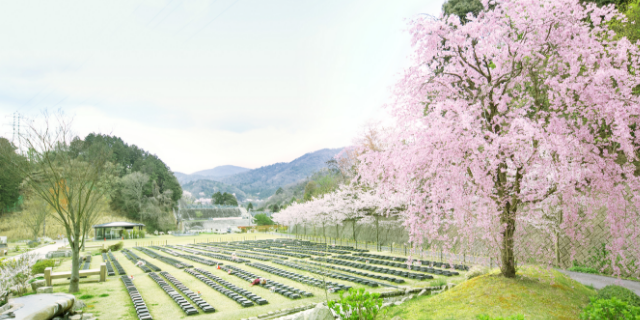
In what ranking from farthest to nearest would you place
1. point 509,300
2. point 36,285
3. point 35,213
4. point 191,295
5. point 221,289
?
point 35,213
point 221,289
point 36,285
point 191,295
point 509,300

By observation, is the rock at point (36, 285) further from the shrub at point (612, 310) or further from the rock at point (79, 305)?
the shrub at point (612, 310)

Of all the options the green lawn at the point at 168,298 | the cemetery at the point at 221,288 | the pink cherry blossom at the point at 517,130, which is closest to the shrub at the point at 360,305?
the cemetery at the point at 221,288

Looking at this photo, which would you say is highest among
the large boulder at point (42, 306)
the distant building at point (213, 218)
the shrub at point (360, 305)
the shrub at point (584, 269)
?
the shrub at point (360, 305)

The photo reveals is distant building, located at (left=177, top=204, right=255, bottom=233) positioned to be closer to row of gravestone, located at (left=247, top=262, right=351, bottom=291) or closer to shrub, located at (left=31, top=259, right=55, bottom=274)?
shrub, located at (left=31, top=259, right=55, bottom=274)

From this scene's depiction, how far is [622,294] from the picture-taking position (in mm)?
6508

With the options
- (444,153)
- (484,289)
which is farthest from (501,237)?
(444,153)

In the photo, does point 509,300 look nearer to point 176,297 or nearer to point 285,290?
point 285,290

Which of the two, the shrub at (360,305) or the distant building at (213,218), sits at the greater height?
the shrub at (360,305)

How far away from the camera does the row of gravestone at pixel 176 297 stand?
9.92 m

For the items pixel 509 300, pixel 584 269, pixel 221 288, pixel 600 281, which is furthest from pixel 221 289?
pixel 584 269

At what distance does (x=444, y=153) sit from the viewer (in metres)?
7.39

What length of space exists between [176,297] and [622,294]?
12.5 m

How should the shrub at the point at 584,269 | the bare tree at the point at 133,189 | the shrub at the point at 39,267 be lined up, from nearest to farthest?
1. the shrub at the point at 584,269
2. the shrub at the point at 39,267
3. the bare tree at the point at 133,189

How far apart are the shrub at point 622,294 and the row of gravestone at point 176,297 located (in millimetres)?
10367
